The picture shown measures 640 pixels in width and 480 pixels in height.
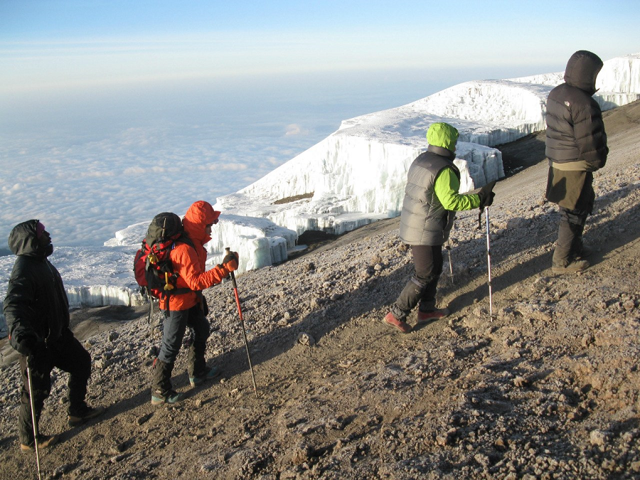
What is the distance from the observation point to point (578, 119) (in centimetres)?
499

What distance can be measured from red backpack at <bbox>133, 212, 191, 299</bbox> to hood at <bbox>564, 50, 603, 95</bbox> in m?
4.06

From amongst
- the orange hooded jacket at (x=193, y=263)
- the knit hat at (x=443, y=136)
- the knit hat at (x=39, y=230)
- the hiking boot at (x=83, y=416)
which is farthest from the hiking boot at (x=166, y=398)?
the knit hat at (x=443, y=136)

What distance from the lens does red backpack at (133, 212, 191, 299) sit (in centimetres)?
452

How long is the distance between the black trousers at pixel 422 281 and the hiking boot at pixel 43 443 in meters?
3.55

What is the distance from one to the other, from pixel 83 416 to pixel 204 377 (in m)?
1.23

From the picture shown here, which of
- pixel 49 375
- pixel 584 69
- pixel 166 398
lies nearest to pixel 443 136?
pixel 584 69

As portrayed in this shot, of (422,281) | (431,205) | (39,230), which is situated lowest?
(422,281)

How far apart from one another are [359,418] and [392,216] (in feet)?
57.2

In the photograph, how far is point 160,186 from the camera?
154750 millimetres

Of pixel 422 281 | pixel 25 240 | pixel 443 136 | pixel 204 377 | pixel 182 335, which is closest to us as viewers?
pixel 25 240

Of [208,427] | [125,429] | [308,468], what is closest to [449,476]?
[308,468]

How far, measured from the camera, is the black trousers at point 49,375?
15.2 feet

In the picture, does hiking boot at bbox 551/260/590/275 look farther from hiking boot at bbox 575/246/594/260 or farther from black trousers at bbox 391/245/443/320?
black trousers at bbox 391/245/443/320

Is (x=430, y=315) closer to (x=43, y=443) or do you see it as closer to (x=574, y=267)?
(x=574, y=267)
